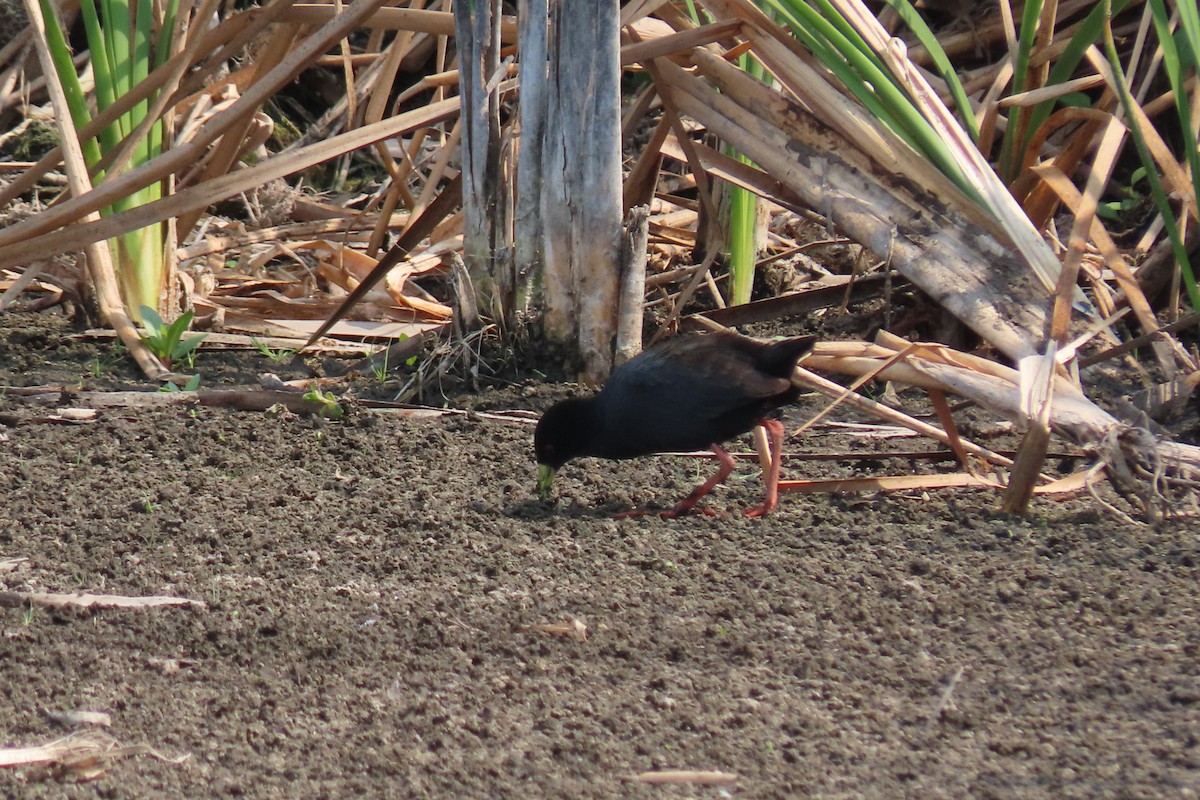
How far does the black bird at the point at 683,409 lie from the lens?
3.77 meters

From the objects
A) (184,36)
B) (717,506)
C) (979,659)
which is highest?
(184,36)

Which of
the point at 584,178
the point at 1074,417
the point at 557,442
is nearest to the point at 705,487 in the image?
the point at 557,442

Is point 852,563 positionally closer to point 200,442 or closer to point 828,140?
point 828,140

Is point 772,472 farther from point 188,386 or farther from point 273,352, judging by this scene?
point 273,352

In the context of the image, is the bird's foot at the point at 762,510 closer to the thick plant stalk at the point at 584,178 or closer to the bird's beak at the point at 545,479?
the bird's beak at the point at 545,479

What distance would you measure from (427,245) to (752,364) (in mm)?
2668

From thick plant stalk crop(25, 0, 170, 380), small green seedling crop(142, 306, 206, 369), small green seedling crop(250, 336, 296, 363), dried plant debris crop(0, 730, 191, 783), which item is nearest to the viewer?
dried plant debris crop(0, 730, 191, 783)

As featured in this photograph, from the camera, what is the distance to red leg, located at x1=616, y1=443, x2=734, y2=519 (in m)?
3.64

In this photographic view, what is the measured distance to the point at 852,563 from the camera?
3.15 meters

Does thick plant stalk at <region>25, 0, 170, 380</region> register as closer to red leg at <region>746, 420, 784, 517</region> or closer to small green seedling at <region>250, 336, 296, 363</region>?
small green seedling at <region>250, 336, 296, 363</region>

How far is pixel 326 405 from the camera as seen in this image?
4.28 m

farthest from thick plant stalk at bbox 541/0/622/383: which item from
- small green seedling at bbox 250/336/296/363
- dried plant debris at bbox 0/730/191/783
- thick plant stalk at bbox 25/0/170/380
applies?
dried plant debris at bbox 0/730/191/783

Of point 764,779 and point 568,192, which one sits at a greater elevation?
point 568,192

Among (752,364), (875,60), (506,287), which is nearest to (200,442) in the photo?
(506,287)
